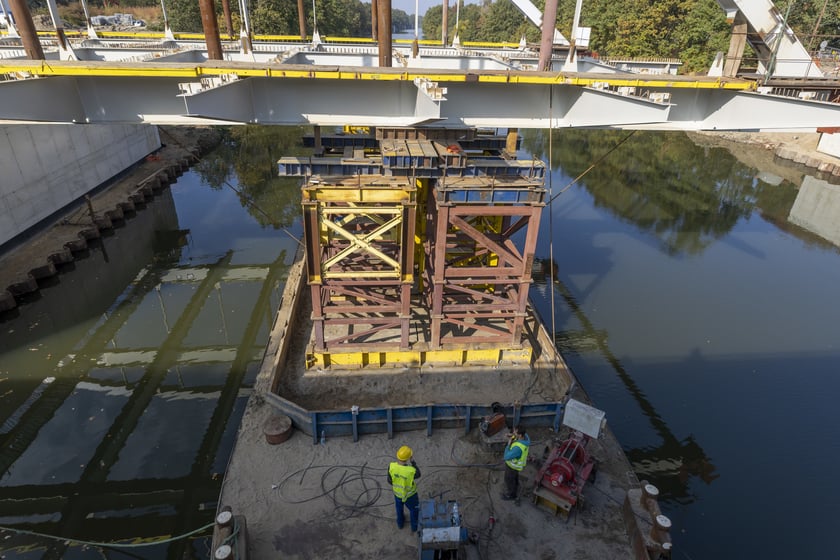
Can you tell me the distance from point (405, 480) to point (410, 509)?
921mm

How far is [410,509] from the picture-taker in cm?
841

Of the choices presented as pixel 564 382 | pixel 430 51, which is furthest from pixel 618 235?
pixel 430 51

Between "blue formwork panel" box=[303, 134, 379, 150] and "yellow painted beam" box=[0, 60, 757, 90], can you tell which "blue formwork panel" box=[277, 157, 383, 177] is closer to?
"yellow painted beam" box=[0, 60, 757, 90]

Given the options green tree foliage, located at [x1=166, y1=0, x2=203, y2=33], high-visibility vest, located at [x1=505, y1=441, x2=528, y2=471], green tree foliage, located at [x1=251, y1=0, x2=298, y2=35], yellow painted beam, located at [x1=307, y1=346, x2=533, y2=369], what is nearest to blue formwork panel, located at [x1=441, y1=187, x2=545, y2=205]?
yellow painted beam, located at [x1=307, y1=346, x2=533, y2=369]

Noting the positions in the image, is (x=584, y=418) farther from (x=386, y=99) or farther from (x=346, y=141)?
(x=346, y=141)

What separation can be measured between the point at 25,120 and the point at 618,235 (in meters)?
25.1

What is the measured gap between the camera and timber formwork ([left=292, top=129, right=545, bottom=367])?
11.7 meters

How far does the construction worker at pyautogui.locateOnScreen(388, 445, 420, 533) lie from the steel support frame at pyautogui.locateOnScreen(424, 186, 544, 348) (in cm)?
538

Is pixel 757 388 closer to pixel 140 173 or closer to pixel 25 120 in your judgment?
pixel 25 120

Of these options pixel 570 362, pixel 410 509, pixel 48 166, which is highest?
pixel 48 166

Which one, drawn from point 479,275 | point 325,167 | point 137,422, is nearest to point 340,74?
point 325,167

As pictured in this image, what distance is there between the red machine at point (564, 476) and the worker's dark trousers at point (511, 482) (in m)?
0.39

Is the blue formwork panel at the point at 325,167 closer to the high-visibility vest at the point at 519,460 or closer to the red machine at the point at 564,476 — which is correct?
the high-visibility vest at the point at 519,460

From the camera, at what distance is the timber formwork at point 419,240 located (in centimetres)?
1169
